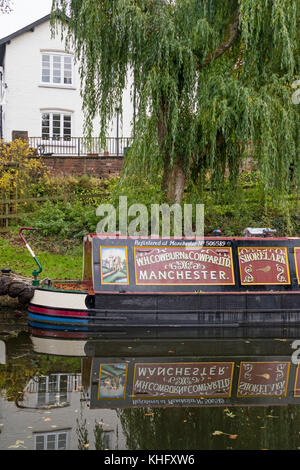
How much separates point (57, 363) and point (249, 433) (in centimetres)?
387

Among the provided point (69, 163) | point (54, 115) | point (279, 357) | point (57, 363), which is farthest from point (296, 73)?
point (54, 115)

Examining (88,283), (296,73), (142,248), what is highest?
(296,73)

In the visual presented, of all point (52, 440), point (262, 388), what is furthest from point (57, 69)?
point (52, 440)

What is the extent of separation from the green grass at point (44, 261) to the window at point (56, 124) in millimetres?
9867

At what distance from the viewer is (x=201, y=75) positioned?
12203mm

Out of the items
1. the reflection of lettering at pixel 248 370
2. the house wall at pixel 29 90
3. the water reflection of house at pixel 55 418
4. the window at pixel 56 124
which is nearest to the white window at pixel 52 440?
the water reflection of house at pixel 55 418

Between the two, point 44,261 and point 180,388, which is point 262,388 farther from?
point 44,261

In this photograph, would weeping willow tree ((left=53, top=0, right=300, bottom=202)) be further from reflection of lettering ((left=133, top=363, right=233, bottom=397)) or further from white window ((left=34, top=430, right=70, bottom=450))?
white window ((left=34, top=430, right=70, bottom=450))

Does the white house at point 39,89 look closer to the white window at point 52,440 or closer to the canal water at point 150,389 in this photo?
the canal water at point 150,389

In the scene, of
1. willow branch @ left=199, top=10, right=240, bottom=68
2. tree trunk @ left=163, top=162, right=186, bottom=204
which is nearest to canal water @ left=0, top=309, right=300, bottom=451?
tree trunk @ left=163, top=162, right=186, bottom=204

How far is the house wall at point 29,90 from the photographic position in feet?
79.9

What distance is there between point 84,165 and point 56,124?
6.00 metres

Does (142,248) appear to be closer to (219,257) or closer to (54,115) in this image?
(219,257)

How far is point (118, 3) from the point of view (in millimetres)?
11664
